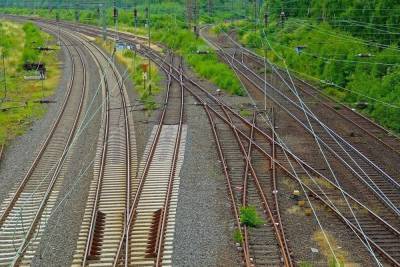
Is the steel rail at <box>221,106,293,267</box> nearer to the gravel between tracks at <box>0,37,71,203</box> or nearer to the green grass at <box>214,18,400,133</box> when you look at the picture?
the gravel between tracks at <box>0,37,71,203</box>

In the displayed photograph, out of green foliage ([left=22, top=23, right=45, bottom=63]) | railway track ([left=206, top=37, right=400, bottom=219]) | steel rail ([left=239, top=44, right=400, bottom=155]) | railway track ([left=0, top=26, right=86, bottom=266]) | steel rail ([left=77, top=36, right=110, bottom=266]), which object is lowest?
railway track ([left=0, top=26, right=86, bottom=266])

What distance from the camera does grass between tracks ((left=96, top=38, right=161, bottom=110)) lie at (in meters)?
28.9

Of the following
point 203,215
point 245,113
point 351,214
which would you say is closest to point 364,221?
point 351,214

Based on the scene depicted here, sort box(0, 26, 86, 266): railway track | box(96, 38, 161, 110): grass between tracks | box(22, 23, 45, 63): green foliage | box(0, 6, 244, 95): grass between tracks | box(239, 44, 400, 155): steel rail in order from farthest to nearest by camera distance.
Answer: box(22, 23, 45, 63): green foliage, box(0, 6, 244, 95): grass between tracks, box(96, 38, 161, 110): grass between tracks, box(239, 44, 400, 155): steel rail, box(0, 26, 86, 266): railway track

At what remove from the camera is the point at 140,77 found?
3431 cm

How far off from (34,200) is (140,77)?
19.3m

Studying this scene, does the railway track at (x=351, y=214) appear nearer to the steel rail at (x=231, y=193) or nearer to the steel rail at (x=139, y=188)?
the steel rail at (x=231, y=193)

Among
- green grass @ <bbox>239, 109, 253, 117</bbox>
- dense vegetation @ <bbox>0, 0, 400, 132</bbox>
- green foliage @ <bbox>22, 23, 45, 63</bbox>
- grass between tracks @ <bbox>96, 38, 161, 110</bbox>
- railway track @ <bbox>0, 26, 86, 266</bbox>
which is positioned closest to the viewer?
railway track @ <bbox>0, 26, 86, 266</bbox>

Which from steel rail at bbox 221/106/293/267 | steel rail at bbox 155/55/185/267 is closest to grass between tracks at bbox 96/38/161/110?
steel rail at bbox 155/55/185/267

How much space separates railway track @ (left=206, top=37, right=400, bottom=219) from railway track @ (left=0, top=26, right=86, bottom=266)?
879 cm

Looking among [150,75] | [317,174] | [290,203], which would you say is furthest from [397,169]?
[150,75]

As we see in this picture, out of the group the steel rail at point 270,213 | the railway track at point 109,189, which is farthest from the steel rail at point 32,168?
the steel rail at point 270,213

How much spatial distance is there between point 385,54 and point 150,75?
43.7 feet

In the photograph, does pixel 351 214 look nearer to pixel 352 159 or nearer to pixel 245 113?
pixel 352 159
